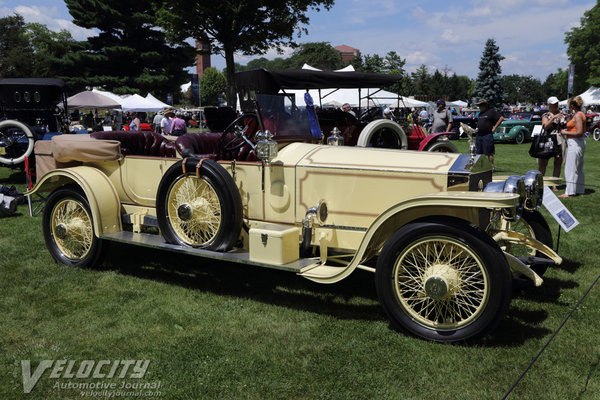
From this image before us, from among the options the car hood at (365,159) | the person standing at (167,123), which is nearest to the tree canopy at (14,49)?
the person standing at (167,123)

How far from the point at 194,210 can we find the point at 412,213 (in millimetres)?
1936

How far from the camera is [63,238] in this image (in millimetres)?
5355

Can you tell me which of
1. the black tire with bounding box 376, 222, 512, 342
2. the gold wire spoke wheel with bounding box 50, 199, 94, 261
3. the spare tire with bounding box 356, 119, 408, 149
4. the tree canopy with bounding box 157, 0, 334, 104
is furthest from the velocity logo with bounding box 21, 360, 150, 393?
the tree canopy with bounding box 157, 0, 334, 104

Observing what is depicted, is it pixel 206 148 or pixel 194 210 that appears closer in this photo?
pixel 194 210

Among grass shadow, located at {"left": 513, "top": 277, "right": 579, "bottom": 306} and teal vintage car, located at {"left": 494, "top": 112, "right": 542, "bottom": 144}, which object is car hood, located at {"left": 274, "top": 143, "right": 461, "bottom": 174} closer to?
grass shadow, located at {"left": 513, "top": 277, "right": 579, "bottom": 306}

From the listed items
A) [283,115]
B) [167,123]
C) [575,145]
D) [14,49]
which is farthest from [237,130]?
[14,49]

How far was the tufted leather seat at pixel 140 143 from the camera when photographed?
5.63m

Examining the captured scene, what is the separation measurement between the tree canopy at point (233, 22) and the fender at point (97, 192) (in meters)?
18.4

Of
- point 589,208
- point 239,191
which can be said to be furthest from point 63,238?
point 589,208

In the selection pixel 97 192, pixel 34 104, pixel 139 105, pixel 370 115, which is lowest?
pixel 97 192

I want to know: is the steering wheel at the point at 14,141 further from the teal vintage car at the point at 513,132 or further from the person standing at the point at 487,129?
the teal vintage car at the point at 513,132

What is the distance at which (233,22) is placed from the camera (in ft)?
81.0

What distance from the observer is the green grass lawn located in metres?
3.10

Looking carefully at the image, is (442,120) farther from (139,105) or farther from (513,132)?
(139,105)
